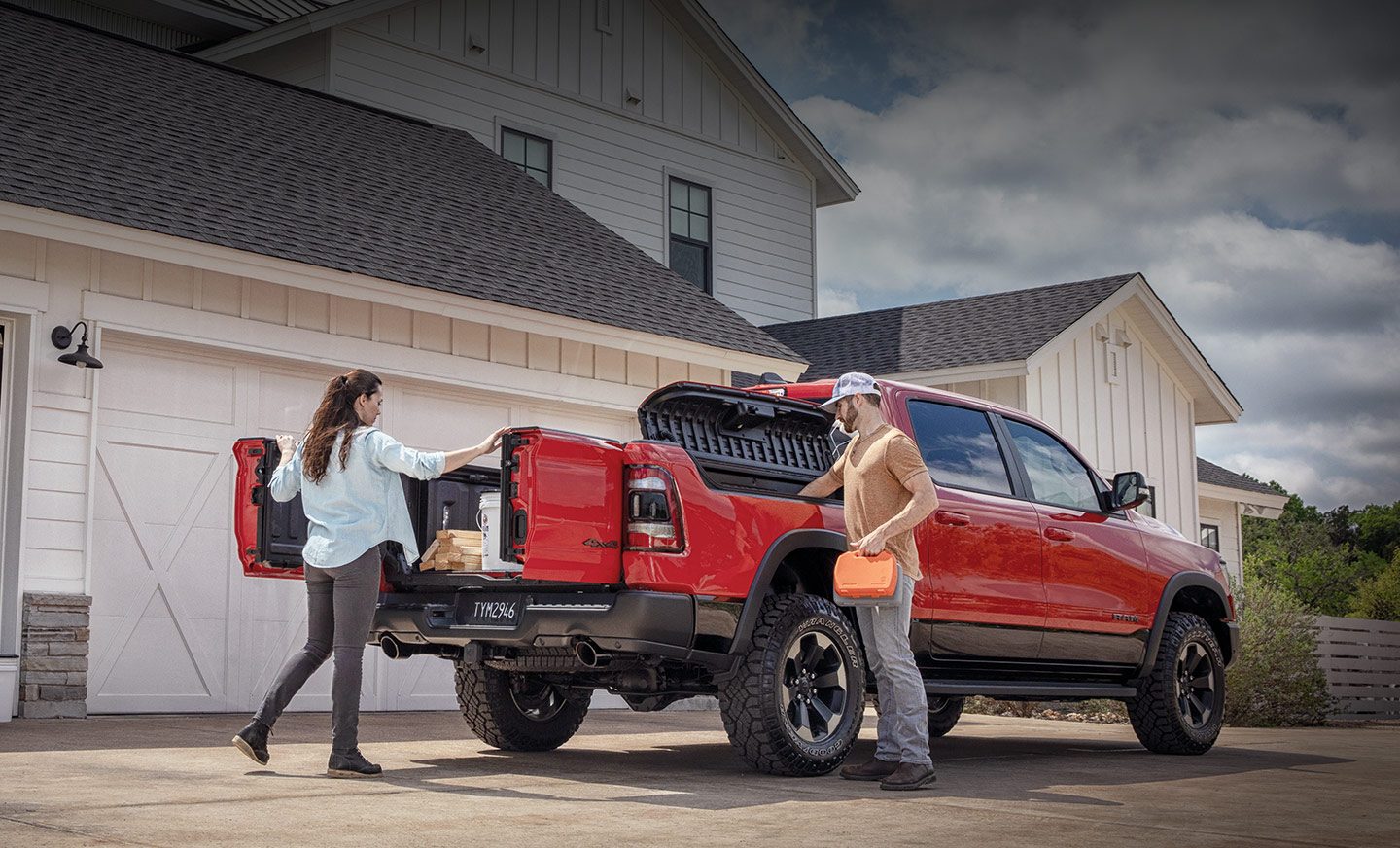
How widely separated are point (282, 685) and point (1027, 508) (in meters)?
4.23

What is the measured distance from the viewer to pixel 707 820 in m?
5.57

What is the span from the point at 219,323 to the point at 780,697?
576cm

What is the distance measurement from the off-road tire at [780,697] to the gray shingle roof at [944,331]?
1096cm

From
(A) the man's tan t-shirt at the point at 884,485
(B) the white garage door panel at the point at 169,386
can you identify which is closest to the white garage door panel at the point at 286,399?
(B) the white garage door panel at the point at 169,386

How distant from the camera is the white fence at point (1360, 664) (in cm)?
1631

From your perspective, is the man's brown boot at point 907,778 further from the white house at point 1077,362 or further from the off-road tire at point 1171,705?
the white house at point 1077,362

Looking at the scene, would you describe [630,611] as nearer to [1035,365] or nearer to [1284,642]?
[1284,642]

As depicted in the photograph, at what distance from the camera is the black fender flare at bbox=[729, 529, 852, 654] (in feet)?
23.0

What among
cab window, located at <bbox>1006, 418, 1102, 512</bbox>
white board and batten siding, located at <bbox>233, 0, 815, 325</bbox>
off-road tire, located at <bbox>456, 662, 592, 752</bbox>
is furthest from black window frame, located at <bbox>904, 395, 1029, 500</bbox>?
white board and batten siding, located at <bbox>233, 0, 815, 325</bbox>

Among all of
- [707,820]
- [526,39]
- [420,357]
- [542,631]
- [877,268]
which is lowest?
[707,820]

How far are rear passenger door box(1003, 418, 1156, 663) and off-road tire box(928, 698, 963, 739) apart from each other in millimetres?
1869

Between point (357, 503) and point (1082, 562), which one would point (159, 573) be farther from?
point (1082, 562)

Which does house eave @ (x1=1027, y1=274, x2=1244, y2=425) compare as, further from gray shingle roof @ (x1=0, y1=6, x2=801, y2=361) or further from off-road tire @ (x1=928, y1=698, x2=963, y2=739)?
off-road tire @ (x1=928, y1=698, x2=963, y2=739)

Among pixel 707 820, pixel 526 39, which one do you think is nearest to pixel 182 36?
→ pixel 526 39
